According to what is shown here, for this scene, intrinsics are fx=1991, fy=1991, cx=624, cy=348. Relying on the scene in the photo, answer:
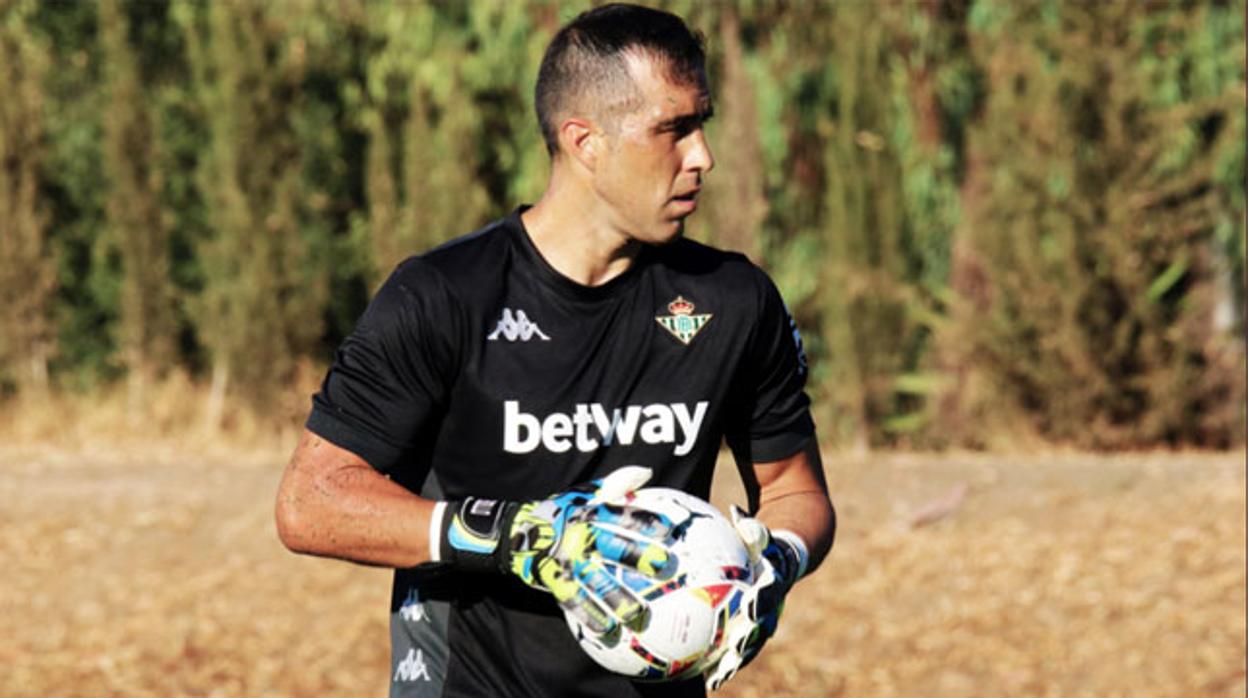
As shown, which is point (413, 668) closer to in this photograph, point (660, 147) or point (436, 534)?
point (436, 534)

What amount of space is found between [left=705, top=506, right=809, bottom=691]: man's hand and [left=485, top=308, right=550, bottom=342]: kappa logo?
1.90 feet

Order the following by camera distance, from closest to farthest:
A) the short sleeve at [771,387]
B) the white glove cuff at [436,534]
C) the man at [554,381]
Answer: the white glove cuff at [436,534] < the man at [554,381] < the short sleeve at [771,387]

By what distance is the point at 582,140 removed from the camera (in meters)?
4.29

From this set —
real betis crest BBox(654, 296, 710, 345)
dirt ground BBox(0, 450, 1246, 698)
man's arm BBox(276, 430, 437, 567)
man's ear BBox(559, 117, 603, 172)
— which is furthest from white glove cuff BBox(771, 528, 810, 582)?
dirt ground BBox(0, 450, 1246, 698)

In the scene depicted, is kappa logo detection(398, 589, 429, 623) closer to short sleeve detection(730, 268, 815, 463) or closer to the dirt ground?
short sleeve detection(730, 268, 815, 463)

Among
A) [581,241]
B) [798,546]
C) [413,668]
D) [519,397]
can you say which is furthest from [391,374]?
[798,546]

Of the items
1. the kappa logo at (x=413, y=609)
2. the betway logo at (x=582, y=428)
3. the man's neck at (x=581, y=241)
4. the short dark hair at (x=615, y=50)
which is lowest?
the kappa logo at (x=413, y=609)

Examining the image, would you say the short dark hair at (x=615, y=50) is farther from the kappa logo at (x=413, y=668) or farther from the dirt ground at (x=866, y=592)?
the dirt ground at (x=866, y=592)

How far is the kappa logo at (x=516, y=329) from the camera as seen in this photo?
4.25 meters

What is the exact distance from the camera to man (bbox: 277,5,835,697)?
4.12 meters

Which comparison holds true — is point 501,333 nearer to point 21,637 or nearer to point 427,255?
point 427,255

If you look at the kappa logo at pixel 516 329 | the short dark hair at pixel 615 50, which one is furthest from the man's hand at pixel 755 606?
the short dark hair at pixel 615 50

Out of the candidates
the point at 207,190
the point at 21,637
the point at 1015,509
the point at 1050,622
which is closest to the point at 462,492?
the point at 1050,622

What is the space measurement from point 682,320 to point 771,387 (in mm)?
294
